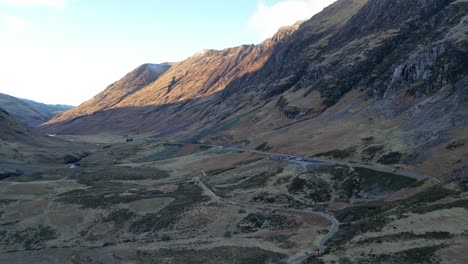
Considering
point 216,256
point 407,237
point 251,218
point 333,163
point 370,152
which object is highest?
point 370,152

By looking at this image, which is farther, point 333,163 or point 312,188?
point 333,163

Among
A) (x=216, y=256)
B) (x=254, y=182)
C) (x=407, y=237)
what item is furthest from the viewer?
(x=254, y=182)

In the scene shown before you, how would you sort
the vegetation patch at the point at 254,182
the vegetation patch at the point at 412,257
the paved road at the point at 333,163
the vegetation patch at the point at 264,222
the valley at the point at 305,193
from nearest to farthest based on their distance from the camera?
the vegetation patch at the point at 412,257, the valley at the point at 305,193, the vegetation patch at the point at 264,222, the paved road at the point at 333,163, the vegetation patch at the point at 254,182

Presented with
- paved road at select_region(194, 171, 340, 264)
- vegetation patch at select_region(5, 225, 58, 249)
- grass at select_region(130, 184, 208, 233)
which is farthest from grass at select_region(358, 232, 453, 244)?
vegetation patch at select_region(5, 225, 58, 249)

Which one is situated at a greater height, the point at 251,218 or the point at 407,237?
the point at 407,237

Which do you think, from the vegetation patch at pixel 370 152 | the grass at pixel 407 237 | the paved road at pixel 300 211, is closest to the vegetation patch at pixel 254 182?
the paved road at pixel 300 211

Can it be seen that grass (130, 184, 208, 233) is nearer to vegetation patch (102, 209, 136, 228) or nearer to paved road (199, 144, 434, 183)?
vegetation patch (102, 209, 136, 228)

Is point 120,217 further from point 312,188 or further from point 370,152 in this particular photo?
point 370,152

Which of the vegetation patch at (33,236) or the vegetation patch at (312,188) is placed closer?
the vegetation patch at (33,236)

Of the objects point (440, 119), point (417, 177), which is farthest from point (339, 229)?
point (440, 119)

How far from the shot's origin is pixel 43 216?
310 ft

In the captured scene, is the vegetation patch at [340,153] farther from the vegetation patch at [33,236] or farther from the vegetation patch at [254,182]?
the vegetation patch at [33,236]

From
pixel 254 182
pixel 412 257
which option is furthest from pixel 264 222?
pixel 412 257

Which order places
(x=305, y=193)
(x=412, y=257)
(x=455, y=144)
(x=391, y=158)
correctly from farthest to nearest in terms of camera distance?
(x=391, y=158)
(x=305, y=193)
(x=455, y=144)
(x=412, y=257)
